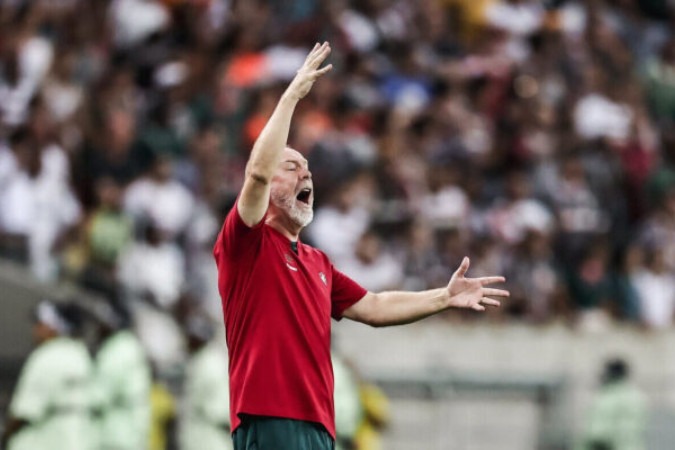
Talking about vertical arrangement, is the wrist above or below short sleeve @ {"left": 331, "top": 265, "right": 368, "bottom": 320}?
above

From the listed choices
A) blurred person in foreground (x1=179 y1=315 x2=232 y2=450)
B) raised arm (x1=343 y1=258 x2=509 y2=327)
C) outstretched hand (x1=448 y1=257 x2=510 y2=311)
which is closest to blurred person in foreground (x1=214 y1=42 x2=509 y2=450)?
raised arm (x1=343 y1=258 x2=509 y2=327)

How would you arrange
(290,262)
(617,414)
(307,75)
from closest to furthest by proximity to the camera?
(307,75), (290,262), (617,414)

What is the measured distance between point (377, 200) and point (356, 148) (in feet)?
1.84

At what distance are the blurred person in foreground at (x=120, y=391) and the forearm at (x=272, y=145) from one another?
6298 millimetres

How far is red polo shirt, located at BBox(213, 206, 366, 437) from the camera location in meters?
7.25

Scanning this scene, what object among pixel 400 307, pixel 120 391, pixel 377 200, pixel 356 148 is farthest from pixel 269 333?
pixel 356 148

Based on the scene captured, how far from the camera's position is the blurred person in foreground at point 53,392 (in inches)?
484

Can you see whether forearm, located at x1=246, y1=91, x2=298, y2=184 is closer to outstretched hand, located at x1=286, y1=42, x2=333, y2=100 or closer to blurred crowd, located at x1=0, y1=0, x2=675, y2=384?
outstretched hand, located at x1=286, y1=42, x2=333, y2=100

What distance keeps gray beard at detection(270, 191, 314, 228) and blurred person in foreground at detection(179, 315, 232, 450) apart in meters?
5.76

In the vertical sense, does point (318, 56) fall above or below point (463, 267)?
above

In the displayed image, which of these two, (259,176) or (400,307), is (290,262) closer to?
(259,176)

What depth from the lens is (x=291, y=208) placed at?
7.45 m

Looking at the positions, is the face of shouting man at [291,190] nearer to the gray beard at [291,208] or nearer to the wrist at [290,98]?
the gray beard at [291,208]

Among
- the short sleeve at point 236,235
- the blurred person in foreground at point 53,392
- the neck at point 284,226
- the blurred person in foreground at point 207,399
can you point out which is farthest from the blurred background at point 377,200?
the short sleeve at point 236,235
